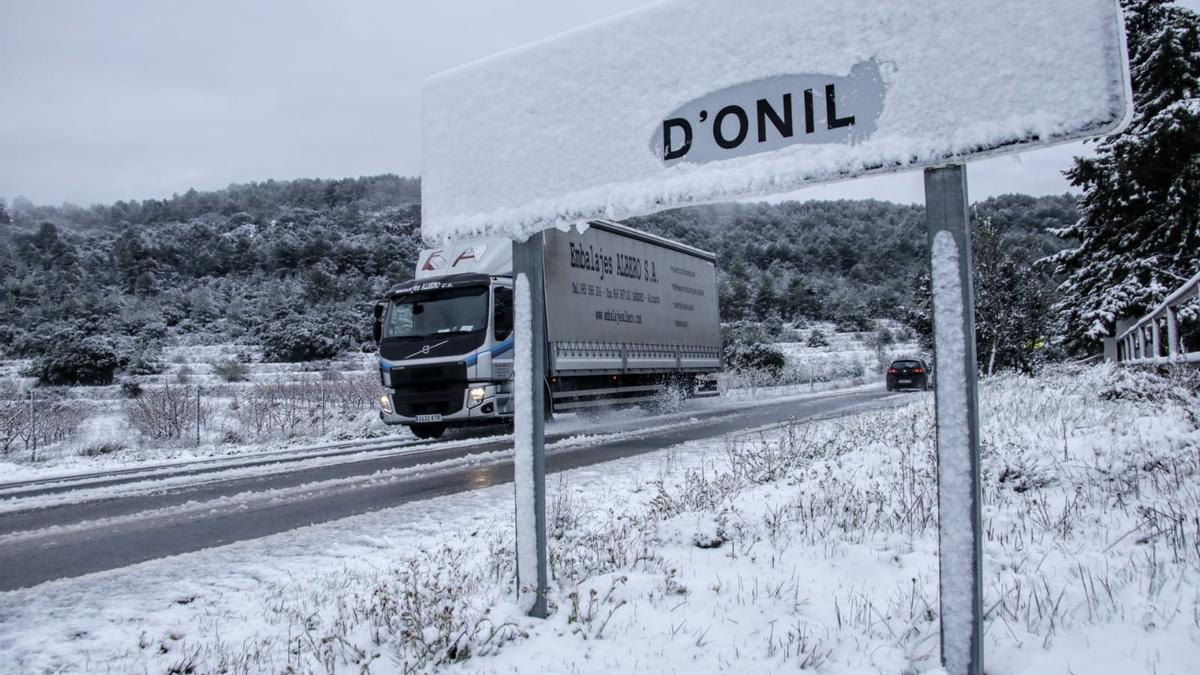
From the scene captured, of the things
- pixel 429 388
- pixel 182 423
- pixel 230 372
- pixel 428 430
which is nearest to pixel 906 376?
pixel 428 430

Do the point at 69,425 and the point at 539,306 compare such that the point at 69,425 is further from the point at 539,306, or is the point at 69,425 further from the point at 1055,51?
the point at 1055,51

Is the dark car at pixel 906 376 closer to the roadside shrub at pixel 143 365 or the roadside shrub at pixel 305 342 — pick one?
the roadside shrub at pixel 305 342

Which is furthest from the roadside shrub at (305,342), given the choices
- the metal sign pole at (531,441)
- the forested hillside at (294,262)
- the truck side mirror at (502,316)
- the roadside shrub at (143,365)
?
the metal sign pole at (531,441)

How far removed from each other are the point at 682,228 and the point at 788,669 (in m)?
70.0

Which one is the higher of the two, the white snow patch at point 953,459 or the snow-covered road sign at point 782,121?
the snow-covered road sign at point 782,121

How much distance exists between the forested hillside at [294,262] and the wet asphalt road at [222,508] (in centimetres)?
1823

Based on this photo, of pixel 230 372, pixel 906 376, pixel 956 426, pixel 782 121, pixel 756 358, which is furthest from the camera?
pixel 756 358

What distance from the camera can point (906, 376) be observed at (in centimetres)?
2795

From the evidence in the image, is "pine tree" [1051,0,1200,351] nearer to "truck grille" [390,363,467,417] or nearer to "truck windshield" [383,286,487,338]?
"truck windshield" [383,286,487,338]

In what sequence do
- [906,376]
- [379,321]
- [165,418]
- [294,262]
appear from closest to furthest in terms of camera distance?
[379,321] → [165,418] → [906,376] → [294,262]

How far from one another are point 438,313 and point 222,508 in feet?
21.8

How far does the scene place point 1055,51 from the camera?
2254mm

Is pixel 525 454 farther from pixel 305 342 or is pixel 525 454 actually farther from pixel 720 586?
pixel 305 342

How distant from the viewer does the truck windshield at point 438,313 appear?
13227 millimetres
